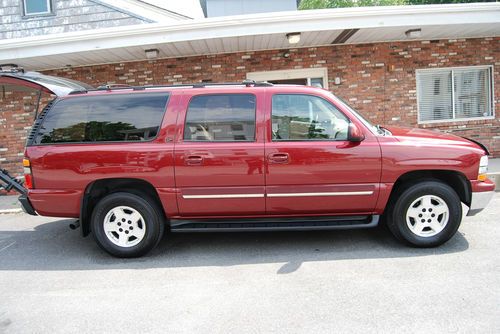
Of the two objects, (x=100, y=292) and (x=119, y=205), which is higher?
(x=119, y=205)

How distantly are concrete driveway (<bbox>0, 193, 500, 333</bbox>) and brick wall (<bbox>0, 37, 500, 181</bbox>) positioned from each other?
4509 millimetres

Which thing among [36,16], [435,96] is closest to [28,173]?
[36,16]

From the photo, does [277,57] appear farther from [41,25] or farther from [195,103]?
[41,25]

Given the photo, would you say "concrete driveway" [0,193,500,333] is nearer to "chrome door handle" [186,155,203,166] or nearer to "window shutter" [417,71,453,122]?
"chrome door handle" [186,155,203,166]

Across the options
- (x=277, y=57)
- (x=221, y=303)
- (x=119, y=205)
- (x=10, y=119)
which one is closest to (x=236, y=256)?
(x=221, y=303)

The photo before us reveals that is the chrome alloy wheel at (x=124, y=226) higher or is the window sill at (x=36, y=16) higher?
the window sill at (x=36, y=16)

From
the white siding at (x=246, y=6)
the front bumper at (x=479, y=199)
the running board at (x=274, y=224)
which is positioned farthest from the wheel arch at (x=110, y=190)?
the white siding at (x=246, y=6)

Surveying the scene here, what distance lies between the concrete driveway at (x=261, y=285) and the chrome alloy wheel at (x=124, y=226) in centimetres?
26

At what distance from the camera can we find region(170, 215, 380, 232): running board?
4.54 metres

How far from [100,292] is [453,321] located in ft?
9.97

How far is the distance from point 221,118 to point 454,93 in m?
7.10

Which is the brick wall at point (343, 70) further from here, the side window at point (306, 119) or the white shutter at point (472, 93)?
the side window at point (306, 119)

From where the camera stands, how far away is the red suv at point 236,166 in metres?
4.44

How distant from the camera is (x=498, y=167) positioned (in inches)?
323
